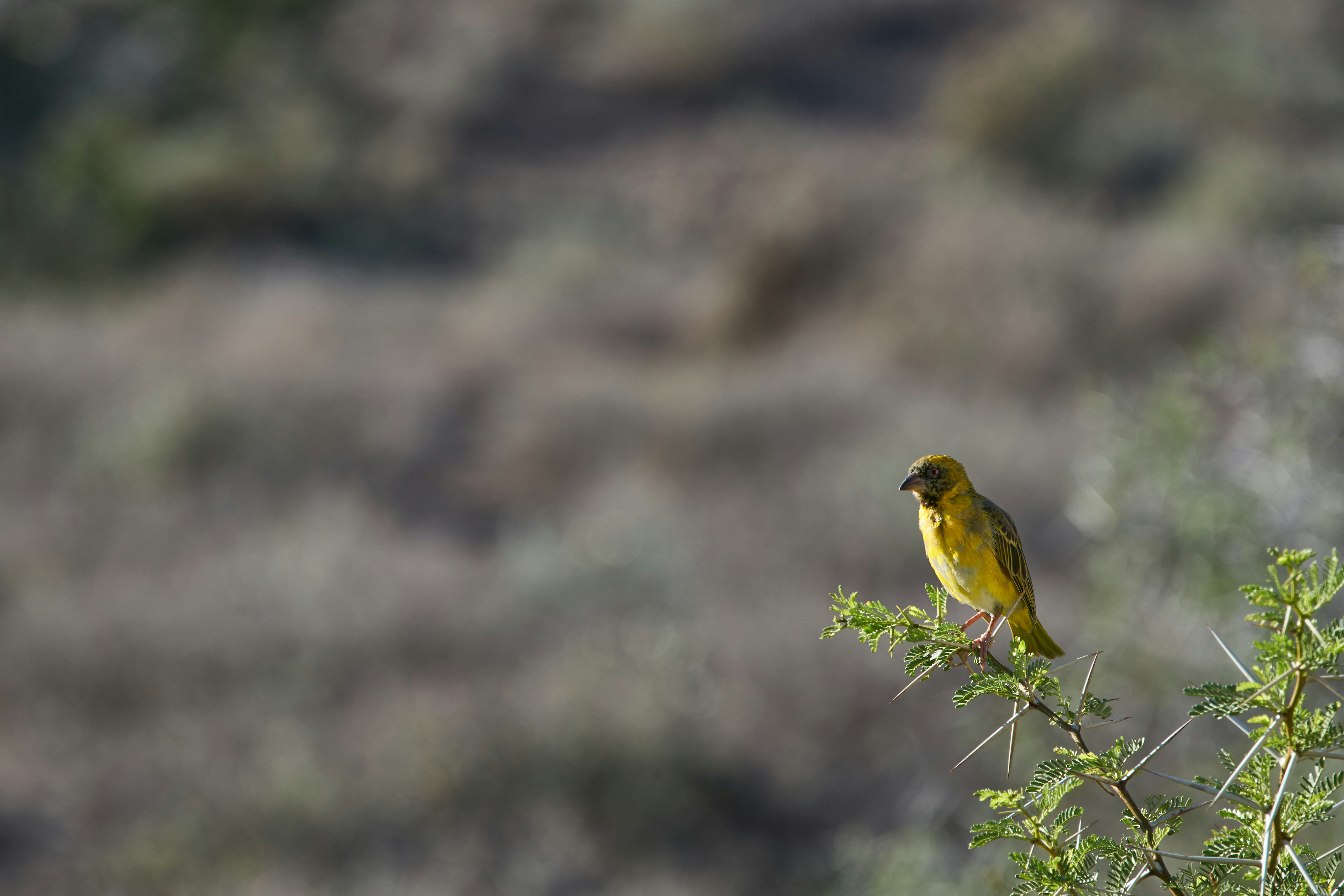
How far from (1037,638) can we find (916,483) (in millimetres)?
329

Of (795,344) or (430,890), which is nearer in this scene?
(430,890)

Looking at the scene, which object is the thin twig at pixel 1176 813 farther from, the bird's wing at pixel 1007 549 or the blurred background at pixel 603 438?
the blurred background at pixel 603 438

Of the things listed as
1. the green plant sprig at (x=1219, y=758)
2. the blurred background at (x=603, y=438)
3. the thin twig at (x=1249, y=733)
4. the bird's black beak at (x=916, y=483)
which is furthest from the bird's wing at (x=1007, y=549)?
the blurred background at (x=603, y=438)

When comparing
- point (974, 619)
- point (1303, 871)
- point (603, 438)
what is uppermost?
point (603, 438)

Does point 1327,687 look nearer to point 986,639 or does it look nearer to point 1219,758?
point 1219,758

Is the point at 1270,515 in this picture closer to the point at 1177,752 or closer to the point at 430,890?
the point at 1177,752

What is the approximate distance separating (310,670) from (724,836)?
270cm

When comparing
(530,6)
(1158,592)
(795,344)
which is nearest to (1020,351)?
(795,344)

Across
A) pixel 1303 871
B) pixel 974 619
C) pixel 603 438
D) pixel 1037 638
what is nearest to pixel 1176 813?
pixel 1303 871

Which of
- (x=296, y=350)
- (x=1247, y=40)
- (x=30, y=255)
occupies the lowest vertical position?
(x=296, y=350)

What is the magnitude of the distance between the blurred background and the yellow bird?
1111 mm

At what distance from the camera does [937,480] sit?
5.11 ft

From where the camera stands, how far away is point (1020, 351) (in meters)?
11.1

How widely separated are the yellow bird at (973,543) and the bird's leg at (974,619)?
0.01m
